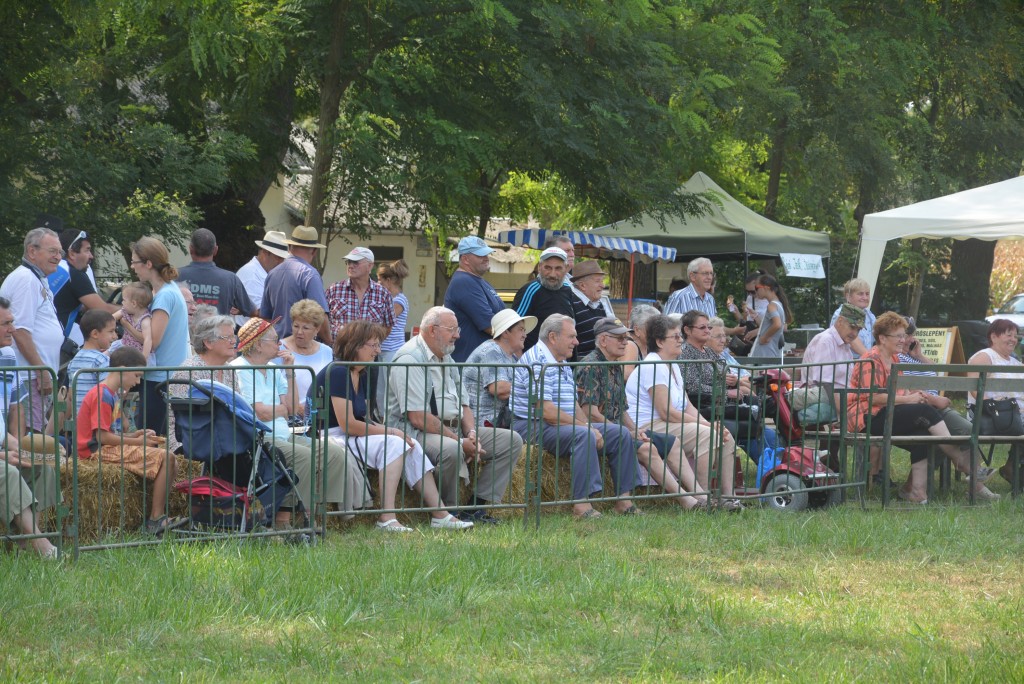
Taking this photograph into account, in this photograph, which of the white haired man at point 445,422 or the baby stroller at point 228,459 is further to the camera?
the white haired man at point 445,422

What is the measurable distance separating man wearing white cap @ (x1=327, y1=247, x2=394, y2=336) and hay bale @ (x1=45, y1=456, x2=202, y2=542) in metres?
3.82

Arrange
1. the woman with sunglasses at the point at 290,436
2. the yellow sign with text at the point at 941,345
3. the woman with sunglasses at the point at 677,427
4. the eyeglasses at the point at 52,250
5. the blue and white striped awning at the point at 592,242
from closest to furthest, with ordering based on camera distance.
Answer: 1. the woman with sunglasses at the point at 290,436
2. the eyeglasses at the point at 52,250
3. the woman with sunglasses at the point at 677,427
4. the yellow sign with text at the point at 941,345
5. the blue and white striped awning at the point at 592,242

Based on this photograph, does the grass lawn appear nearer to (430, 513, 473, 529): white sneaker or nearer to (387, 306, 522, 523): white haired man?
(430, 513, 473, 529): white sneaker

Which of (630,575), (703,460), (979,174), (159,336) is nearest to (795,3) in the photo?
(979,174)

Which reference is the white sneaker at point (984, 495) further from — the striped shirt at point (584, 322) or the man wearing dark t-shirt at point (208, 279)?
the man wearing dark t-shirt at point (208, 279)

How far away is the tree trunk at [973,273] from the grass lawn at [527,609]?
19233 mm

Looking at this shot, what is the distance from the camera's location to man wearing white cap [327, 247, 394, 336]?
36.0 ft

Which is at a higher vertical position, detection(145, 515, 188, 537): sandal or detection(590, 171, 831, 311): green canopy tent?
detection(590, 171, 831, 311): green canopy tent

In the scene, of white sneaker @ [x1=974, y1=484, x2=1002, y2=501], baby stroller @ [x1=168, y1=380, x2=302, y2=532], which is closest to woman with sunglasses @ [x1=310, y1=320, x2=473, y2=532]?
baby stroller @ [x1=168, y1=380, x2=302, y2=532]

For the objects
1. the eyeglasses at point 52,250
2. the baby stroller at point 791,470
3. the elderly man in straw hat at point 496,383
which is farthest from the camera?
the baby stroller at point 791,470

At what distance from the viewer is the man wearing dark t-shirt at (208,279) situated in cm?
1025

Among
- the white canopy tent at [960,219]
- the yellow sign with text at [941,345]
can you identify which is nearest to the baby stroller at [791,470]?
the white canopy tent at [960,219]

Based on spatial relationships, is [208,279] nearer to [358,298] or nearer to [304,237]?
[304,237]

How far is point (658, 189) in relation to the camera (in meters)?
16.5
